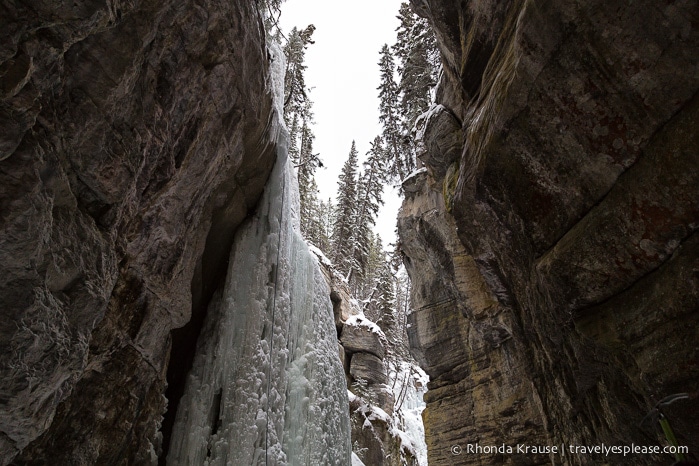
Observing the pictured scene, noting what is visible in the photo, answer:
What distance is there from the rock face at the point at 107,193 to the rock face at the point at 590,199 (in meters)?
4.02

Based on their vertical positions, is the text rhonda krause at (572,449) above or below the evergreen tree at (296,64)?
below

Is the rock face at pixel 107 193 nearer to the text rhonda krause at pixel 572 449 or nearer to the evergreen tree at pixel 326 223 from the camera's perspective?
the text rhonda krause at pixel 572 449

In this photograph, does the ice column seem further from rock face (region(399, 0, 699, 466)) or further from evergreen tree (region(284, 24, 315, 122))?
evergreen tree (region(284, 24, 315, 122))

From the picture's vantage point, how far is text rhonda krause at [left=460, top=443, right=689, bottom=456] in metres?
4.48

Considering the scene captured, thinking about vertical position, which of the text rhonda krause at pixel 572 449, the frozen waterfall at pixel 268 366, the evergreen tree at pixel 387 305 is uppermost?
the evergreen tree at pixel 387 305

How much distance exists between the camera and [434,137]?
986 cm

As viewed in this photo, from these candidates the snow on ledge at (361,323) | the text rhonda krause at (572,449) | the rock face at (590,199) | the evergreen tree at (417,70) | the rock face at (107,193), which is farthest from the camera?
the snow on ledge at (361,323)

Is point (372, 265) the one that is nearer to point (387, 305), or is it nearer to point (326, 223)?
point (326, 223)

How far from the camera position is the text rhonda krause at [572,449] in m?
4.48

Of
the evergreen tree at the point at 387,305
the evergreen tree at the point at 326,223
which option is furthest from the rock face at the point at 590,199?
the evergreen tree at the point at 326,223

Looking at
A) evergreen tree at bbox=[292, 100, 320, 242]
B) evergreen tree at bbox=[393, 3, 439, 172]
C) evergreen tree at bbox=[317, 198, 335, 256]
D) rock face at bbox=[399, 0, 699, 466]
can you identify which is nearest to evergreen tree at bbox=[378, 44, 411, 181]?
evergreen tree at bbox=[393, 3, 439, 172]

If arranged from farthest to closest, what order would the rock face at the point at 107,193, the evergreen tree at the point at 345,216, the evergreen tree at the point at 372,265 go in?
1. the evergreen tree at the point at 372,265
2. the evergreen tree at the point at 345,216
3. the rock face at the point at 107,193

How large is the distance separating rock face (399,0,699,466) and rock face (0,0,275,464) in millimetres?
4018

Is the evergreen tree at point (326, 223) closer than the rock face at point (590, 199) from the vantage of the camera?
No
